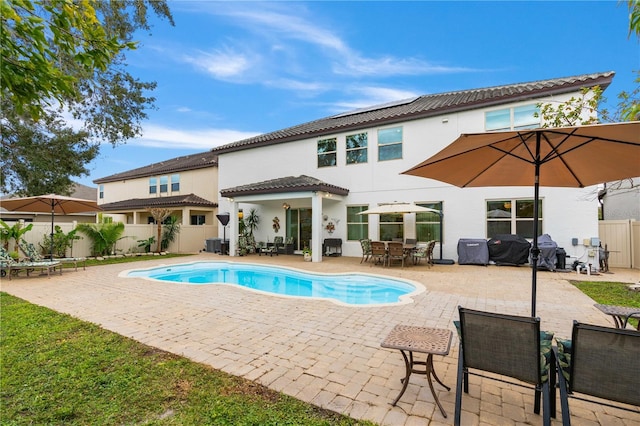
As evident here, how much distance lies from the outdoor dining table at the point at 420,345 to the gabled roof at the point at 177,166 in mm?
21135

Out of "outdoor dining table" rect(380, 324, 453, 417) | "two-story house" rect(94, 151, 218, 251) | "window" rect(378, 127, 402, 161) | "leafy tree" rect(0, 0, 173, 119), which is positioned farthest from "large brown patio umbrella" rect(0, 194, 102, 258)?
"outdoor dining table" rect(380, 324, 453, 417)

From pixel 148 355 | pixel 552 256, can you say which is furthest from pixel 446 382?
pixel 552 256

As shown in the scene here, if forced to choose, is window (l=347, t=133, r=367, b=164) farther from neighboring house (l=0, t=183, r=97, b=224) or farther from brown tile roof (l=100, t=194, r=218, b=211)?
neighboring house (l=0, t=183, r=97, b=224)

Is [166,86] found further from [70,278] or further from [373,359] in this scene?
[373,359]

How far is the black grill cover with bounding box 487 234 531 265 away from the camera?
11.6 metres

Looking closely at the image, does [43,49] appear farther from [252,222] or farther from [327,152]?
[252,222]

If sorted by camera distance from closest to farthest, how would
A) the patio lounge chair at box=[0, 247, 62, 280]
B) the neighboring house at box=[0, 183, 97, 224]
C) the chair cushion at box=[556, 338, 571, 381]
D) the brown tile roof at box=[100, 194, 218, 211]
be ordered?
the chair cushion at box=[556, 338, 571, 381], the patio lounge chair at box=[0, 247, 62, 280], the brown tile roof at box=[100, 194, 218, 211], the neighboring house at box=[0, 183, 97, 224]

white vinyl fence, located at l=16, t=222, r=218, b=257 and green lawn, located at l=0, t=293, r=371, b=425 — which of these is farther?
white vinyl fence, located at l=16, t=222, r=218, b=257

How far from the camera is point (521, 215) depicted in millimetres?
12328

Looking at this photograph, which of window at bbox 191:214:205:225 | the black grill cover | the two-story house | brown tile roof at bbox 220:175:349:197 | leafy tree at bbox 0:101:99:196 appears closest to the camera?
the black grill cover

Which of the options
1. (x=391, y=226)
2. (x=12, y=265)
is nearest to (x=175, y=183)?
(x=12, y=265)

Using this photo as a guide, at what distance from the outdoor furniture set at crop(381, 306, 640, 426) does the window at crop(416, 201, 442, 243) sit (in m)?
11.1

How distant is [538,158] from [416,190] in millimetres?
10684

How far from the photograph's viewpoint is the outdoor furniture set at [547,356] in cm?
214
